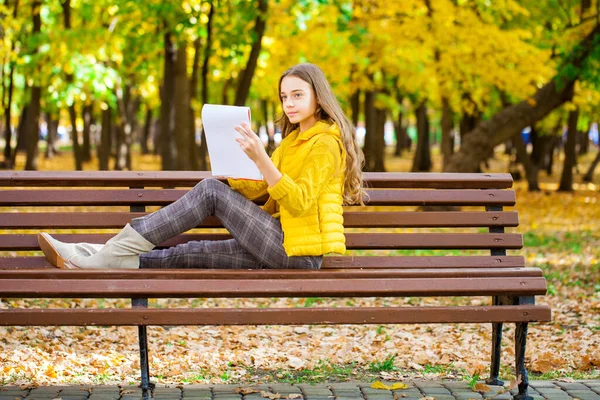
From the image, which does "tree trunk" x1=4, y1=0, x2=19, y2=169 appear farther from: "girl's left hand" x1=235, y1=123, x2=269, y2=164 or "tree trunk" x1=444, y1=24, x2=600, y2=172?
"girl's left hand" x1=235, y1=123, x2=269, y2=164

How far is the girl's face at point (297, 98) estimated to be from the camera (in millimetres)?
4578

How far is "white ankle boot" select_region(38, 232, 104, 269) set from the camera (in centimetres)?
449

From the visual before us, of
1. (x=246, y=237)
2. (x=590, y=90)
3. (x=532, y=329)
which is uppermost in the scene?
(x=590, y=90)

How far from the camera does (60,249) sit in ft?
14.8

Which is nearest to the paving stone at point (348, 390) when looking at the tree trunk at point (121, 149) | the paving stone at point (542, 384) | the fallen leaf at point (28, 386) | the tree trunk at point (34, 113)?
the paving stone at point (542, 384)

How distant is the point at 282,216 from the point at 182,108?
1322 cm

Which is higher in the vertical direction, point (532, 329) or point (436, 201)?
point (436, 201)

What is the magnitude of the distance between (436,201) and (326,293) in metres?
1.15

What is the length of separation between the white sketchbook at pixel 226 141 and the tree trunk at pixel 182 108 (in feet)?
43.1

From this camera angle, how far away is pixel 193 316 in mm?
4102

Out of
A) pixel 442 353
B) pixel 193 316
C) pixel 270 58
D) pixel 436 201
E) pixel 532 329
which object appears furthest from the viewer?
pixel 270 58

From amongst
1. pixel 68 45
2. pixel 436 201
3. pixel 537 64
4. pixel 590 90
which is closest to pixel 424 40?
pixel 537 64

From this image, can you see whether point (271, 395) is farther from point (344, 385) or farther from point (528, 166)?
point (528, 166)

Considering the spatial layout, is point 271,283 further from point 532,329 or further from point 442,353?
point 532,329
